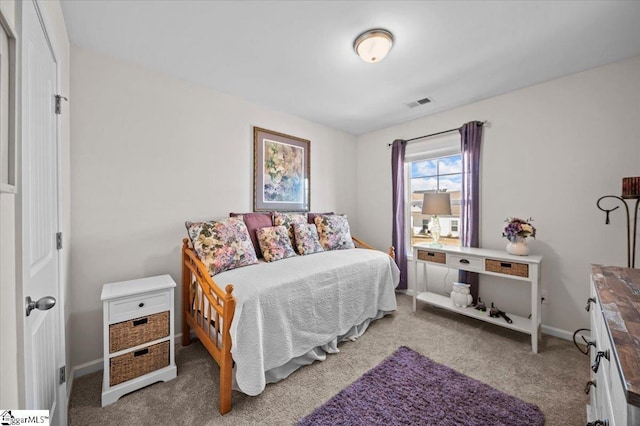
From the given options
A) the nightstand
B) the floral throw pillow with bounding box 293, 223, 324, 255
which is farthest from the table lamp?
the nightstand

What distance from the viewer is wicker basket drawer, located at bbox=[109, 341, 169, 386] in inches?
65.0

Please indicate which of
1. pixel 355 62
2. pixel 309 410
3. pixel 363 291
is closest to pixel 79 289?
pixel 309 410

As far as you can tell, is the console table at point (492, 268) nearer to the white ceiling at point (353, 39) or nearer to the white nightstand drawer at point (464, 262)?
the white nightstand drawer at point (464, 262)

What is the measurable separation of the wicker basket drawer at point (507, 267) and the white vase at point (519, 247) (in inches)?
6.7

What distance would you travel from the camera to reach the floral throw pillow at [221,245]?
2086 mm

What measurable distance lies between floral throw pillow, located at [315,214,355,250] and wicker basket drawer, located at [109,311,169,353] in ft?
5.88

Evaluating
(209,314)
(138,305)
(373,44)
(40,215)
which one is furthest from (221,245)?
(373,44)

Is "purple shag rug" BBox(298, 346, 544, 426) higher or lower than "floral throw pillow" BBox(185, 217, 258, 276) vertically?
lower

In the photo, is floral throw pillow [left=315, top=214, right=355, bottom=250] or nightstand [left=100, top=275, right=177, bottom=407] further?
floral throw pillow [left=315, top=214, right=355, bottom=250]

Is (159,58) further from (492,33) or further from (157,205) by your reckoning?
(492,33)

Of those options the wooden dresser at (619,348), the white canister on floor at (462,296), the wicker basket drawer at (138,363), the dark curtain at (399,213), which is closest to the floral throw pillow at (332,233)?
the dark curtain at (399,213)

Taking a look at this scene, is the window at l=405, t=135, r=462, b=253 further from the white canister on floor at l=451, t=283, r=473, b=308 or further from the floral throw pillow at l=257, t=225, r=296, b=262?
the floral throw pillow at l=257, t=225, r=296, b=262

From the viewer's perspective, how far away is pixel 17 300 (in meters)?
0.80

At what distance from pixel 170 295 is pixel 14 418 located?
120 centimetres
